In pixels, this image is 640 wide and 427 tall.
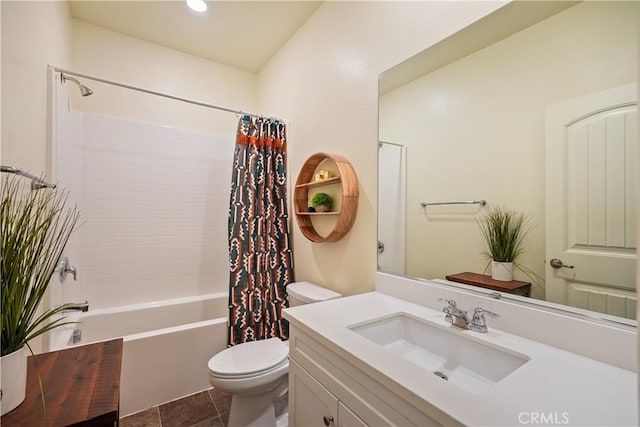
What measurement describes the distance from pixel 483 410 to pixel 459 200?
0.84 metres

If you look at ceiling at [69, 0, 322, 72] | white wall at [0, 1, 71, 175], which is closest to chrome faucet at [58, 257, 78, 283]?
white wall at [0, 1, 71, 175]

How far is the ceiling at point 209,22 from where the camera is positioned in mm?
2070

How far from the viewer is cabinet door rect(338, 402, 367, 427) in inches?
33.0

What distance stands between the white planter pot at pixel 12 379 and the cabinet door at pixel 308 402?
831mm

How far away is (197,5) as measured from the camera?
203 centimetres

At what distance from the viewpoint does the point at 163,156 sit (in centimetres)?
256

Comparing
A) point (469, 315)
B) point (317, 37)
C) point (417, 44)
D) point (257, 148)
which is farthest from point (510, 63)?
point (257, 148)

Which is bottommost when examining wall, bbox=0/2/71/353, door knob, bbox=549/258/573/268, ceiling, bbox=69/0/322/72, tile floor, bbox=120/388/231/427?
tile floor, bbox=120/388/231/427

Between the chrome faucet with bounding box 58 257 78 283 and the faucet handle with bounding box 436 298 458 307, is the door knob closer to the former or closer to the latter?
the faucet handle with bounding box 436 298 458 307

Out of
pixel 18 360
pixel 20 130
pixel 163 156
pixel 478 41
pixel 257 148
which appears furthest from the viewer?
pixel 163 156

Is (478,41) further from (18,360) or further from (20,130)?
(20,130)

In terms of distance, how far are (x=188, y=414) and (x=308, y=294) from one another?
42.9 inches

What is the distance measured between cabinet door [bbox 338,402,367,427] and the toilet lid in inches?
28.6

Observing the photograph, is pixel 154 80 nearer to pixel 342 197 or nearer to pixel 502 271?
pixel 342 197
